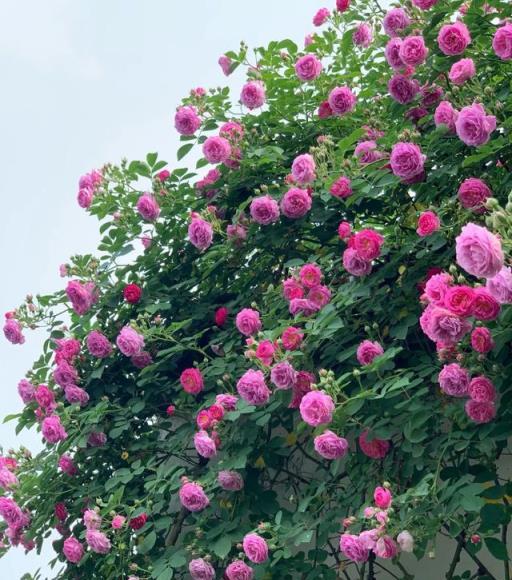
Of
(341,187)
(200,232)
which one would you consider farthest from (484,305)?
(200,232)

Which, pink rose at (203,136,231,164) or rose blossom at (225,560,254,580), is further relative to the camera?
pink rose at (203,136,231,164)

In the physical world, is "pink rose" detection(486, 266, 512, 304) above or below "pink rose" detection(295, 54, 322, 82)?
below

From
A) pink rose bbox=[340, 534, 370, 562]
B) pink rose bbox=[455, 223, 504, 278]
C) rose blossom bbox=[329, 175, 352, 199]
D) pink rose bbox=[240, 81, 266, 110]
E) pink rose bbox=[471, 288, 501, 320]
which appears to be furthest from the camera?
pink rose bbox=[240, 81, 266, 110]

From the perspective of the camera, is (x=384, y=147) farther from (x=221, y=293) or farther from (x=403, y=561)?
(x=403, y=561)

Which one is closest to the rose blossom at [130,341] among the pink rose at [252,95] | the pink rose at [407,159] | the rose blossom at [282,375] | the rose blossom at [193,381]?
the rose blossom at [193,381]

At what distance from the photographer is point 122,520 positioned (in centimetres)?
330

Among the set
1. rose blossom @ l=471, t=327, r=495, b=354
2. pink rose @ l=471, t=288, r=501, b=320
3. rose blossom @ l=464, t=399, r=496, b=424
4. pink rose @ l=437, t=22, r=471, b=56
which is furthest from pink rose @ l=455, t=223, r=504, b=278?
pink rose @ l=437, t=22, r=471, b=56

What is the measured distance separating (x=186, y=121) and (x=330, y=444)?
4.95 ft

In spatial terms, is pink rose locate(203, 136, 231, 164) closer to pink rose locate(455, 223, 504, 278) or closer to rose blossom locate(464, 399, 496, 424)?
rose blossom locate(464, 399, 496, 424)

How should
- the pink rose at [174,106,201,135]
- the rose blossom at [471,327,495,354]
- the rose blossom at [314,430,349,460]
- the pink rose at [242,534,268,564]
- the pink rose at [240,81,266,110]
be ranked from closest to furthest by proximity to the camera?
the rose blossom at [471,327,495,354]
the rose blossom at [314,430,349,460]
the pink rose at [242,534,268,564]
the pink rose at [240,81,266,110]
the pink rose at [174,106,201,135]

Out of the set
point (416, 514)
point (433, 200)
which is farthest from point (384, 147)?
point (416, 514)

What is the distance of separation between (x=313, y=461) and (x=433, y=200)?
955mm

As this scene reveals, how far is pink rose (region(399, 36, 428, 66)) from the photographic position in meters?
2.93

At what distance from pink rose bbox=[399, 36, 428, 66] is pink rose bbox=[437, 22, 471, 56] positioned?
0.26 feet
